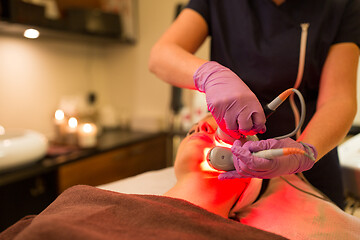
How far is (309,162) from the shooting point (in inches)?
27.1

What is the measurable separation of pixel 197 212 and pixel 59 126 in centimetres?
167

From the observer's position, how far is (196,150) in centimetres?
81

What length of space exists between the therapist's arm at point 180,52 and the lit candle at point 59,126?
1283 mm

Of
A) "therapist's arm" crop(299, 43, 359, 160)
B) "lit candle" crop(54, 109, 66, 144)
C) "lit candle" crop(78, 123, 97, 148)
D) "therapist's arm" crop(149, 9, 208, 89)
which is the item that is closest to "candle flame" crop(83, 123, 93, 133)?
"lit candle" crop(78, 123, 97, 148)

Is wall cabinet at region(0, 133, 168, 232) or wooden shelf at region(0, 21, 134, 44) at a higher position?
wooden shelf at region(0, 21, 134, 44)

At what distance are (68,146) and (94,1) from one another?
43.4 inches

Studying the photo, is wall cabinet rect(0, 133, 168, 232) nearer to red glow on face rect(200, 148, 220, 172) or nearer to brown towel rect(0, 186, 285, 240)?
brown towel rect(0, 186, 285, 240)

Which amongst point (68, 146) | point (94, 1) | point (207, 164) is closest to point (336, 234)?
point (207, 164)

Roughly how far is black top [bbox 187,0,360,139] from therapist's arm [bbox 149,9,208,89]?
0.16 feet

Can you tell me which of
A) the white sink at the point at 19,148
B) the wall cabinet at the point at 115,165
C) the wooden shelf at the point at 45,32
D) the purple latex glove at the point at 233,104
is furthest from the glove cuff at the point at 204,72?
the wooden shelf at the point at 45,32

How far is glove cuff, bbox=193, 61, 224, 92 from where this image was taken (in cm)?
76

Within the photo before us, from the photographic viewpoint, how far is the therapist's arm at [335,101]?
830 millimetres

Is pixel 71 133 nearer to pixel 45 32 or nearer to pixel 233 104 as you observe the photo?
pixel 45 32

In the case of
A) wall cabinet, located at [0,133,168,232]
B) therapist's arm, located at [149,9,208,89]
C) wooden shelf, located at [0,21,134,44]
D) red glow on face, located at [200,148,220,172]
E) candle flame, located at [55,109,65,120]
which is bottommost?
wall cabinet, located at [0,133,168,232]
